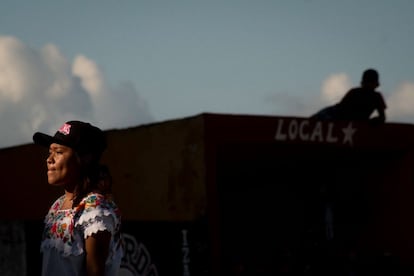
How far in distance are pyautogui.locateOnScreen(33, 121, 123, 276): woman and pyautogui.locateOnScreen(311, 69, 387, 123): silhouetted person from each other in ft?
29.6

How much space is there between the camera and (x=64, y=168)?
3703mm

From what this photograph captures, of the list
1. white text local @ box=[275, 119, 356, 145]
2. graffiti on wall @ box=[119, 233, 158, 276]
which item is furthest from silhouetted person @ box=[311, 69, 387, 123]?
graffiti on wall @ box=[119, 233, 158, 276]

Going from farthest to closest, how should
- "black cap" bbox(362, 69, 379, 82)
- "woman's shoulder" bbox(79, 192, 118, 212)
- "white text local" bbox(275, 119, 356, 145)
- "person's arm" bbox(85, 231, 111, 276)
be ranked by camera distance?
"black cap" bbox(362, 69, 379, 82) → "white text local" bbox(275, 119, 356, 145) → "woman's shoulder" bbox(79, 192, 118, 212) → "person's arm" bbox(85, 231, 111, 276)

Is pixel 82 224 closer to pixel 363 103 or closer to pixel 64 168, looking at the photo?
pixel 64 168

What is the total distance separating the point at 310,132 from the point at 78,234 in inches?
328

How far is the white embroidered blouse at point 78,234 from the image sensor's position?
359 centimetres

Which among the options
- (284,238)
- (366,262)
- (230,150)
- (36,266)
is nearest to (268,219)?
(284,238)

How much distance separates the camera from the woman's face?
3.70 metres

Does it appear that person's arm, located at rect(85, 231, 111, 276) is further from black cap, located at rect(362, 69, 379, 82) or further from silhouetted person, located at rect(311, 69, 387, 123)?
black cap, located at rect(362, 69, 379, 82)

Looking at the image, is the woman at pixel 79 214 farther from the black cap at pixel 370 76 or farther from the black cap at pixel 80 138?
the black cap at pixel 370 76

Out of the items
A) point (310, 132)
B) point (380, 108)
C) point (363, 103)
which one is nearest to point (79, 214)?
point (310, 132)

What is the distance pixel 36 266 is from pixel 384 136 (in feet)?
19.1

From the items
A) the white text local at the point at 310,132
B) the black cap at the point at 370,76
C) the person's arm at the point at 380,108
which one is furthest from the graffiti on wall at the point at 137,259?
the black cap at the point at 370,76

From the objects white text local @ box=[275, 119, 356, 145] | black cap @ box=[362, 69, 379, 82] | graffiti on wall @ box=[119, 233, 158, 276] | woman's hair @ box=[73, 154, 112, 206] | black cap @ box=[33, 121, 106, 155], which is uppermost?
black cap @ box=[362, 69, 379, 82]
